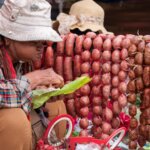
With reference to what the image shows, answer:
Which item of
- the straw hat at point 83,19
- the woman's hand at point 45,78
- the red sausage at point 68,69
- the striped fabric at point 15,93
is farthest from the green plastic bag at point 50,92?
the straw hat at point 83,19

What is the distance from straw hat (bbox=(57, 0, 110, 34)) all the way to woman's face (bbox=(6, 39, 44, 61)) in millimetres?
888

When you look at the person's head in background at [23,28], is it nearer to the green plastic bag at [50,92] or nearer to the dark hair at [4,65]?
the dark hair at [4,65]

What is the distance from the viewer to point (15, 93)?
8.00ft

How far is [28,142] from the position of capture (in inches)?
94.3

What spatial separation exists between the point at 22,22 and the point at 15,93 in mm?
389

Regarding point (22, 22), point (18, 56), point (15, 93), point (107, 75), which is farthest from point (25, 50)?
point (107, 75)

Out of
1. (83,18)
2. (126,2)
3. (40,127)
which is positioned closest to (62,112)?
(40,127)

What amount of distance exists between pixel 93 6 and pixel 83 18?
187mm

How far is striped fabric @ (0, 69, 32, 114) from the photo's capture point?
7.86 feet

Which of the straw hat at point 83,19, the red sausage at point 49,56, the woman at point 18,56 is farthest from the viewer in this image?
the straw hat at point 83,19

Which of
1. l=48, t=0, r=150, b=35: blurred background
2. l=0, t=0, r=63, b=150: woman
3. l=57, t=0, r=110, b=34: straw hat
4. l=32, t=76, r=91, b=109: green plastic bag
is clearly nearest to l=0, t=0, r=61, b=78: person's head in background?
l=0, t=0, r=63, b=150: woman

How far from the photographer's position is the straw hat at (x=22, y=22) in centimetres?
252

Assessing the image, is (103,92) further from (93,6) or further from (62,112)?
(93,6)

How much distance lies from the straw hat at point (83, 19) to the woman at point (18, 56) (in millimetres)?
898
